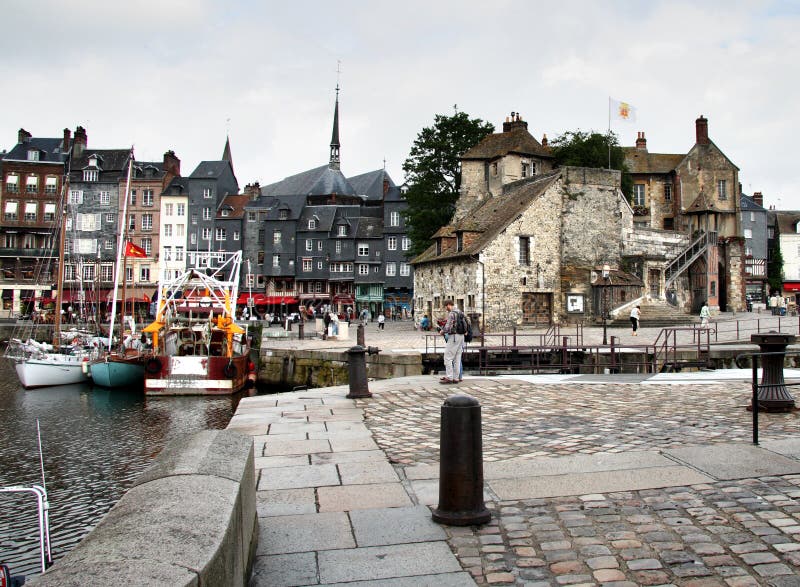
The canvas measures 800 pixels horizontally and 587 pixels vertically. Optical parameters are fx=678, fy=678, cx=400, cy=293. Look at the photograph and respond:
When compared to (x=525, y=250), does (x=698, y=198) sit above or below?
above

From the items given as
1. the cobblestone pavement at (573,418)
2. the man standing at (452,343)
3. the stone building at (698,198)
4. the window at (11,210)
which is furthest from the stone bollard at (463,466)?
the window at (11,210)

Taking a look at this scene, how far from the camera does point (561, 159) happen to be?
170 feet

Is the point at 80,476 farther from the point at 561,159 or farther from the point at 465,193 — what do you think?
the point at 561,159

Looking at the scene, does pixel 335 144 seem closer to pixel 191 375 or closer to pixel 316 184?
pixel 316 184

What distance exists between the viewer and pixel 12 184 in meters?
71.6

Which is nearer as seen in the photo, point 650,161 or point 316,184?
point 650,161

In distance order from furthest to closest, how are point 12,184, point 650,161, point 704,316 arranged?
point 12,184 < point 650,161 < point 704,316

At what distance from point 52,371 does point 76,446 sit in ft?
49.9

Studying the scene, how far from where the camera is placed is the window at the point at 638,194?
57.6 metres

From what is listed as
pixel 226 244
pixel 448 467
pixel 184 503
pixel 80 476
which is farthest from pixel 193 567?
pixel 226 244

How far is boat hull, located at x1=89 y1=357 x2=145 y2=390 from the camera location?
28391 millimetres

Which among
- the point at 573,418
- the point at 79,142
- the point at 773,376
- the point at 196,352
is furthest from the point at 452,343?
the point at 79,142

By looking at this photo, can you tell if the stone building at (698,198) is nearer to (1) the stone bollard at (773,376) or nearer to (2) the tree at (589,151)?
(2) the tree at (589,151)

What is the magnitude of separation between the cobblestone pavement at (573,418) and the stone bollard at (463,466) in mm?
2013
